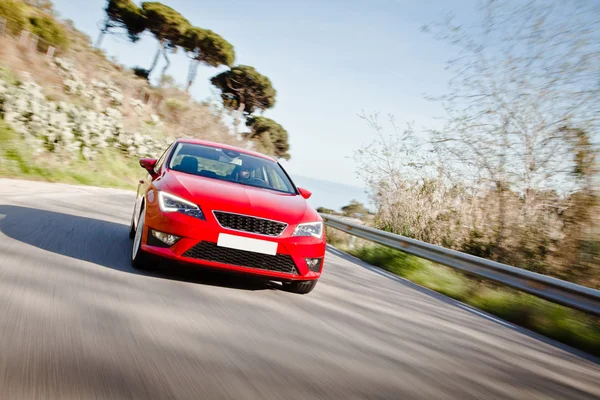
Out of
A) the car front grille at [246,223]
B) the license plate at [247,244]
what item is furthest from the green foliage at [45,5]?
the license plate at [247,244]

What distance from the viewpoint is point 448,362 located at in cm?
374

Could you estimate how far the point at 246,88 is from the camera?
46.8 meters

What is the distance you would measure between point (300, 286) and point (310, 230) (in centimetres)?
59

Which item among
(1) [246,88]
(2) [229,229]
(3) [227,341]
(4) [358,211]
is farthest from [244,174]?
(1) [246,88]

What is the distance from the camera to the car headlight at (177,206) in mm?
4559

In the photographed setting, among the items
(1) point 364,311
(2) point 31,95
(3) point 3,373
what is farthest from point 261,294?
(2) point 31,95

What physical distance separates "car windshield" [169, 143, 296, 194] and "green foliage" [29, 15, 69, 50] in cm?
2212

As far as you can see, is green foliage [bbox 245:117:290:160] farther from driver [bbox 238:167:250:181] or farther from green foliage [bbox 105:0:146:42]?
driver [bbox 238:167:250:181]

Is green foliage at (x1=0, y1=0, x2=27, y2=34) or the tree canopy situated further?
the tree canopy

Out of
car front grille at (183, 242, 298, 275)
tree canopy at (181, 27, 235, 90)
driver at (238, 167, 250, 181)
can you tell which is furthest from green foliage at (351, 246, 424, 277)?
tree canopy at (181, 27, 235, 90)

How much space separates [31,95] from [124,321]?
1160 centimetres

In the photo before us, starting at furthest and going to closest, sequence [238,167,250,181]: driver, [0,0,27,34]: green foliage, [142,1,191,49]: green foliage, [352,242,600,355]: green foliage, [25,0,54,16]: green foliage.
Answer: [142,1,191,49]: green foliage
[25,0,54,16]: green foliage
[0,0,27,34]: green foliage
[238,167,250,181]: driver
[352,242,600,355]: green foliage

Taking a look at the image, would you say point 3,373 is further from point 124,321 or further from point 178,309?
point 178,309

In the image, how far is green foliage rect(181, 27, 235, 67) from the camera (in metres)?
43.2
